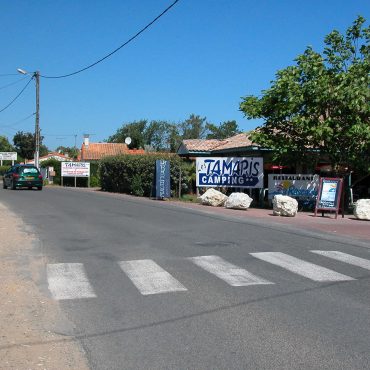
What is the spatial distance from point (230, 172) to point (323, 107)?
6022mm

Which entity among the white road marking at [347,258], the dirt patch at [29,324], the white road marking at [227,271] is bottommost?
the dirt patch at [29,324]

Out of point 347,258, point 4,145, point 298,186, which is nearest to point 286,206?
point 298,186

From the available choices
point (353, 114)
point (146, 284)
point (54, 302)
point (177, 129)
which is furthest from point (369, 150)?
point (177, 129)

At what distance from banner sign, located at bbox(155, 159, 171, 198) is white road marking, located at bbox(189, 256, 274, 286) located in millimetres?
16572

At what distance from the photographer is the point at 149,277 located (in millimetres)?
7965

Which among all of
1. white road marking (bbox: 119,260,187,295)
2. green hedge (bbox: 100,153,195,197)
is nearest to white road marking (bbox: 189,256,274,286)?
white road marking (bbox: 119,260,187,295)

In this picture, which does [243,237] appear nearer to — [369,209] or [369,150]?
[369,209]

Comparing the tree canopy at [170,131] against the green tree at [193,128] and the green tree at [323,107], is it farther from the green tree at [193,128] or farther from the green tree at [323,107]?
the green tree at [323,107]

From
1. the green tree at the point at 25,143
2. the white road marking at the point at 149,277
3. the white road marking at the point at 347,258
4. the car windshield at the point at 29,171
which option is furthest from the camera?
the green tree at the point at 25,143

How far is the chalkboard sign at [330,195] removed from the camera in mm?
18562

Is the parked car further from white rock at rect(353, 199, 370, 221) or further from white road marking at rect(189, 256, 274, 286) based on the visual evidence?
white road marking at rect(189, 256, 274, 286)

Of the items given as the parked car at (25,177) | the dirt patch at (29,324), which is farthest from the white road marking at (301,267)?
the parked car at (25,177)

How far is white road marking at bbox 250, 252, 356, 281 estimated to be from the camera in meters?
8.15

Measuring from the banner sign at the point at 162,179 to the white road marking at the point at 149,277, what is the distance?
55.6 ft
